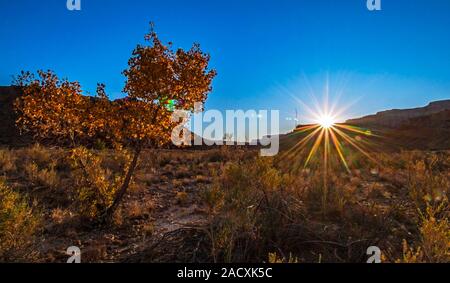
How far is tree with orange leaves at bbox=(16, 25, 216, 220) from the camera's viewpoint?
7.55 metres

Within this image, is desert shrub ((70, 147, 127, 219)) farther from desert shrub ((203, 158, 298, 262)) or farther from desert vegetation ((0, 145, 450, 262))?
desert shrub ((203, 158, 298, 262))

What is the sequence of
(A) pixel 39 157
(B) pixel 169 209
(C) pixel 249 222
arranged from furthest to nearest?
(A) pixel 39 157
(B) pixel 169 209
(C) pixel 249 222

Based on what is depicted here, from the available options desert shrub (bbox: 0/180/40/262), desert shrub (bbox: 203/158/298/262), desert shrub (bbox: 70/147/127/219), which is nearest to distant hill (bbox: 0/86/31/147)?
desert shrub (bbox: 70/147/127/219)

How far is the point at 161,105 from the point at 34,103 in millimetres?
2621

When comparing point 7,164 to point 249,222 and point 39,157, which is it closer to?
point 39,157

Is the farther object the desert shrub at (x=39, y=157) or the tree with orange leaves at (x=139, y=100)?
the desert shrub at (x=39, y=157)

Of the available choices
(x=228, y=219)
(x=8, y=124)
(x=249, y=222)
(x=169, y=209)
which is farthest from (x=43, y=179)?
(x=8, y=124)

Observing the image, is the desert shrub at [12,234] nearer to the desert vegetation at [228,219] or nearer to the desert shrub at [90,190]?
the desert vegetation at [228,219]

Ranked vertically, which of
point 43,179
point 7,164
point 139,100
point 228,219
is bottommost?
point 228,219

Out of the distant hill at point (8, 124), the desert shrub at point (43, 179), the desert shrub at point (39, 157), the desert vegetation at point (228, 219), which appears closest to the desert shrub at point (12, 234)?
the desert vegetation at point (228, 219)

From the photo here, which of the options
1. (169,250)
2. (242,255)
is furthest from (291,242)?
(169,250)

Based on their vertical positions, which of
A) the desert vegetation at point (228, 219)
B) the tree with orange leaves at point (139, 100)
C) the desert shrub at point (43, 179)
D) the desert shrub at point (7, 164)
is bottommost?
the desert vegetation at point (228, 219)

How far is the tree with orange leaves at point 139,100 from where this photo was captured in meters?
7.55

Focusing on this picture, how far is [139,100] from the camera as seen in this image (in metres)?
7.96
